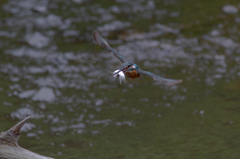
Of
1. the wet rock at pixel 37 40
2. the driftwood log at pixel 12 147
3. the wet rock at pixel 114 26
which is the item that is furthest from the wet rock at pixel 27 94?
the driftwood log at pixel 12 147

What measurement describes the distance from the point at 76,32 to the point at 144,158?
4336 millimetres

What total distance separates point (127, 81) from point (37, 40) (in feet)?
7.01

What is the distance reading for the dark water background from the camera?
4.45m

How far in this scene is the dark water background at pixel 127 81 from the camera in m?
4.45

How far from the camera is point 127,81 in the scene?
6383mm

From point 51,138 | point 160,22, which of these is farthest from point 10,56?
point 160,22

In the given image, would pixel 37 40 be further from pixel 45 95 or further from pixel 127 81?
pixel 127 81

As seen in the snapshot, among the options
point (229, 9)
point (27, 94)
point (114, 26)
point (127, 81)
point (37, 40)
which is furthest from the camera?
point (229, 9)

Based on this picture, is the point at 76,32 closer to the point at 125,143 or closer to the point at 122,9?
the point at 122,9

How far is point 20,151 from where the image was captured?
106 inches

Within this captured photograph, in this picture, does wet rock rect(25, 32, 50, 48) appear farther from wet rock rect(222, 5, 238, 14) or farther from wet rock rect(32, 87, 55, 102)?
wet rock rect(222, 5, 238, 14)

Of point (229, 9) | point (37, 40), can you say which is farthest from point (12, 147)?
point (229, 9)

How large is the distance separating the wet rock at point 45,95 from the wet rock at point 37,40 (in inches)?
61.7

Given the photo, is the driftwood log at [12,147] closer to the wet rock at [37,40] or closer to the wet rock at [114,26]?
the wet rock at [37,40]
